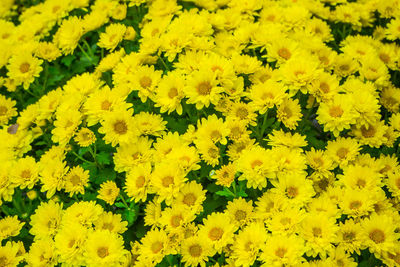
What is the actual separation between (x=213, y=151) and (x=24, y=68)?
2.09 metres

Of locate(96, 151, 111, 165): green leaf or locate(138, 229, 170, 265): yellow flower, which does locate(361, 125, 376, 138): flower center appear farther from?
locate(96, 151, 111, 165): green leaf

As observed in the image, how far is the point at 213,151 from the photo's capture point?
2.76m

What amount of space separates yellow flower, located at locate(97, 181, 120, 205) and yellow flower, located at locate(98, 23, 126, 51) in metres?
1.33

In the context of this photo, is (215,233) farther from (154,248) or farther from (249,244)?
(154,248)

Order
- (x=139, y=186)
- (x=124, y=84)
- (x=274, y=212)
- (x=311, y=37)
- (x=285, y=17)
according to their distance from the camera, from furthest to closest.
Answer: (x=285, y=17) < (x=311, y=37) < (x=124, y=84) < (x=139, y=186) < (x=274, y=212)

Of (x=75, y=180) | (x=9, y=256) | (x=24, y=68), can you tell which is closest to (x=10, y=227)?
(x=9, y=256)

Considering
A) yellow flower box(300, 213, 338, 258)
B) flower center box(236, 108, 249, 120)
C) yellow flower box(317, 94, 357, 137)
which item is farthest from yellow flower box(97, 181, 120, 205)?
yellow flower box(317, 94, 357, 137)

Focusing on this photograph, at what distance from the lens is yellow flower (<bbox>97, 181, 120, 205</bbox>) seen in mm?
2760

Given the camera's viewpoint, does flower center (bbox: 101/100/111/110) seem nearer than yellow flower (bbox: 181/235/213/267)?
No

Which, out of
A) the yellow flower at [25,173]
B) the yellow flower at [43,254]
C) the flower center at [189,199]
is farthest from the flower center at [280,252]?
the yellow flower at [25,173]

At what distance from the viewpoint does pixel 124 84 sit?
10.2 feet

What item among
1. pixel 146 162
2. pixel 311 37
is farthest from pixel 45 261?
pixel 311 37

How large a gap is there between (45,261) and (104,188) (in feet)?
1.90

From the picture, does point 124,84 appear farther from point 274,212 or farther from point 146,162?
point 274,212
